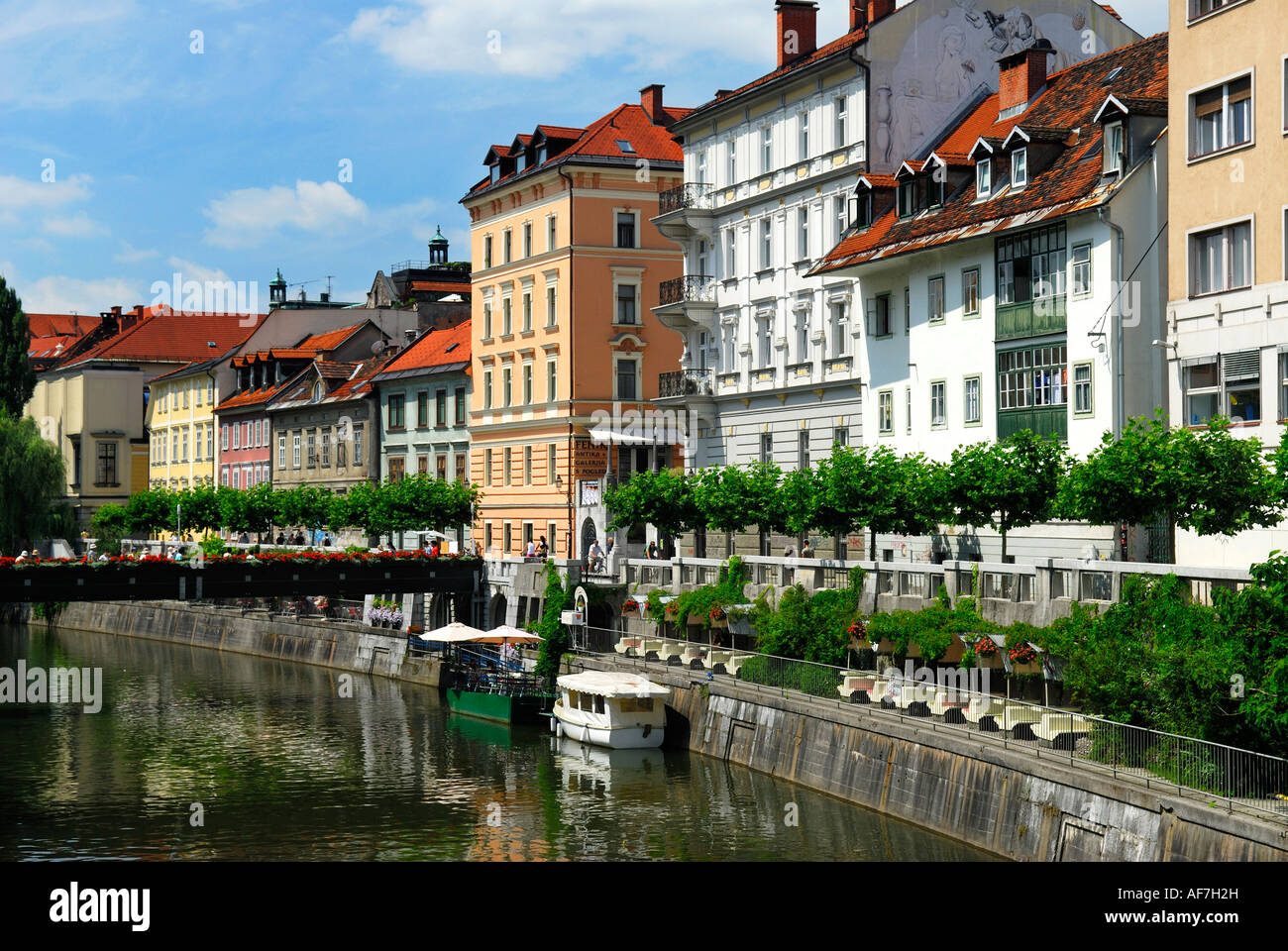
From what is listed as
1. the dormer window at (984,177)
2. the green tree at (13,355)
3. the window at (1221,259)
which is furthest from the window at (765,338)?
the green tree at (13,355)

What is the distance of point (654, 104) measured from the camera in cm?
7969

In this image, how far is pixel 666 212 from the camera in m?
67.6

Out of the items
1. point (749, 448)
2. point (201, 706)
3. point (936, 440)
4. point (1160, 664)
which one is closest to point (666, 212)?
point (749, 448)

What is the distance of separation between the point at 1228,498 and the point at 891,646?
10.5m

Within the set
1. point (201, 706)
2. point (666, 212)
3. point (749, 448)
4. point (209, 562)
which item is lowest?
point (201, 706)

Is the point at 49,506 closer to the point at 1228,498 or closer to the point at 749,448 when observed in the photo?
the point at 749,448

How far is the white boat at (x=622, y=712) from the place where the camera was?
47.4 meters

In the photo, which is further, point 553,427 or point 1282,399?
point 553,427

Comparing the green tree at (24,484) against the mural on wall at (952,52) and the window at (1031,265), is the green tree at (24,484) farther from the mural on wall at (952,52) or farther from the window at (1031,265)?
the window at (1031,265)

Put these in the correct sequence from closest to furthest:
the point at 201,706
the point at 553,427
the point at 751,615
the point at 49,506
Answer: the point at 751,615, the point at 201,706, the point at 553,427, the point at 49,506

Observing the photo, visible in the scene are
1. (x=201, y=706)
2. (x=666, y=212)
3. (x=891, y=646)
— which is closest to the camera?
(x=891, y=646)

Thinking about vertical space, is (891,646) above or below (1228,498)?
below

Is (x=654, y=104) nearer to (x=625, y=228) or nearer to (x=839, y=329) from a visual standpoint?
(x=625, y=228)

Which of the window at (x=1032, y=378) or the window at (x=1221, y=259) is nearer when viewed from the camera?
the window at (x=1221, y=259)
